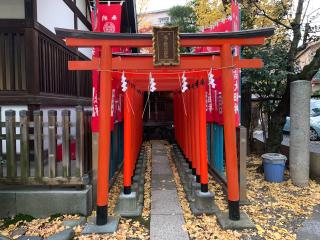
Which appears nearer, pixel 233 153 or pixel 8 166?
pixel 233 153

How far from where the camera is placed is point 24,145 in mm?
5750

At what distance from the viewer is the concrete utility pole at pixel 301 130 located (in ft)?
25.4

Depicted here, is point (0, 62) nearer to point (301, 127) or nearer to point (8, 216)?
point (8, 216)

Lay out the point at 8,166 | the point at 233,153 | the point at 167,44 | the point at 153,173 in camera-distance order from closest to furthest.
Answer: the point at 167,44 → the point at 233,153 → the point at 8,166 → the point at 153,173

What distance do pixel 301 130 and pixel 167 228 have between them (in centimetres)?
457

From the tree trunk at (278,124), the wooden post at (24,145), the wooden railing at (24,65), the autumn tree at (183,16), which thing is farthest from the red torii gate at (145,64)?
the autumn tree at (183,16)

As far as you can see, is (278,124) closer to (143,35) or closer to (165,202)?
(165,202)

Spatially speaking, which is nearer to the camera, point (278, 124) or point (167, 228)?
point (167, 228)

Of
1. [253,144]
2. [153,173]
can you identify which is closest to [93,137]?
[153,173]

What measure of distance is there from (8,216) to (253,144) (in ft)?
32.0

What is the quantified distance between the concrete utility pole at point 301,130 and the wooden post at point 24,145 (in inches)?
249

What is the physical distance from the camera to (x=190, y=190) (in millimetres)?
7062

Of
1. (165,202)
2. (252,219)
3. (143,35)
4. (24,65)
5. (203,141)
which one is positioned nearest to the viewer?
(143,35)

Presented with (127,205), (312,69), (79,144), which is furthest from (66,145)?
Result: (312,69)
